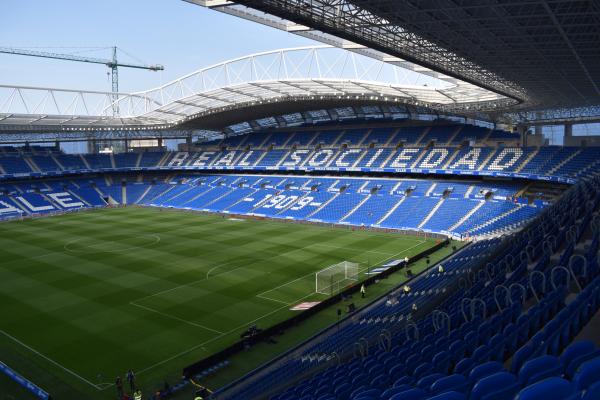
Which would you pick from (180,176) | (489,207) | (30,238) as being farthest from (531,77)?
→ (180,176)

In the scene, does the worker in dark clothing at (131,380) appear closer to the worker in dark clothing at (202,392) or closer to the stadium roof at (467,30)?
the worker in dark clothing at (202,392)

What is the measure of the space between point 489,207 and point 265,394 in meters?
40.3

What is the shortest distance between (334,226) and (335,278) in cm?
2070

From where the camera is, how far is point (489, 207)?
48.0 metres

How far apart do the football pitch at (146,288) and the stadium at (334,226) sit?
0.58 feet

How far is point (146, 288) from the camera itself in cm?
2922

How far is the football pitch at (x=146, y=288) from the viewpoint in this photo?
20.3 metres

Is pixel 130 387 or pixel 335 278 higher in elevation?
pixel 335 278

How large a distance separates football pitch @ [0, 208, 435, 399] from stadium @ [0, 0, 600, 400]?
175 mm

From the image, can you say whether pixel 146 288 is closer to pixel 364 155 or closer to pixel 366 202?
pixel 366 202

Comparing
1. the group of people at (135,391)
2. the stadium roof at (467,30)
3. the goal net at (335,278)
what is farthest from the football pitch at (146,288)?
the stadium roof at (467,30)

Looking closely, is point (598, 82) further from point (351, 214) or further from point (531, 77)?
point (351, 214)

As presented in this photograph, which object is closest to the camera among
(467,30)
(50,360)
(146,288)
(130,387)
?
(130,387)

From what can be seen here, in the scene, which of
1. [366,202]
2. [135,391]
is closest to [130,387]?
[135,391]
